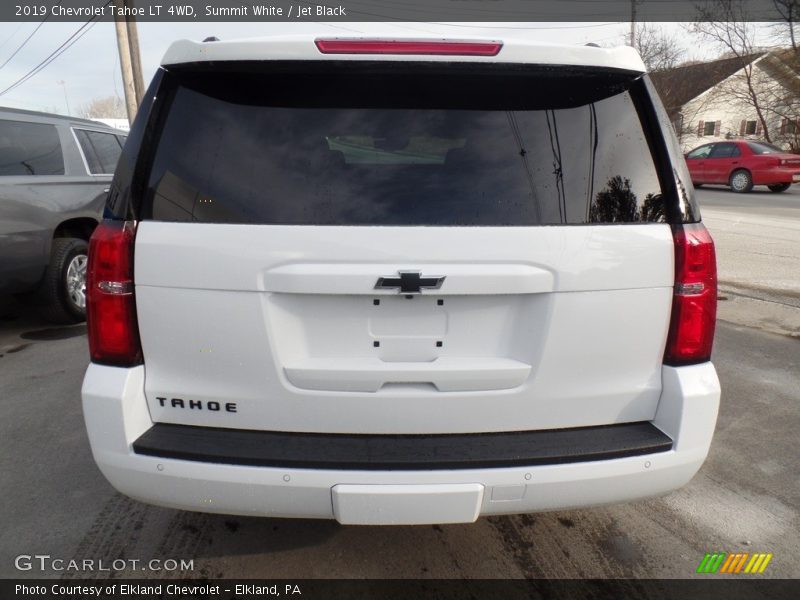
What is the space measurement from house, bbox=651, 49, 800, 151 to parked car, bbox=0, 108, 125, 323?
32.8 meters

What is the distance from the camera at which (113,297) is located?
1800 millimetres

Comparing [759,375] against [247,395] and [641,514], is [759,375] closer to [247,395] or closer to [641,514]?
[641,514]

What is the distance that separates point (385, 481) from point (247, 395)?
54 centimetres

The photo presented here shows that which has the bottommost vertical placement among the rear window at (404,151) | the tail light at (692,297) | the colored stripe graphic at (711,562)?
the colored stripe graphic at (711,562)

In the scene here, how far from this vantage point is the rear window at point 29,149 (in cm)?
487

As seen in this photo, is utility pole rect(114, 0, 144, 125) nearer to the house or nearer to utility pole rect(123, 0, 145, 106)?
utility pole rect(123, 0, 145, 106)

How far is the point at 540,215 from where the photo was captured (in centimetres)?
180

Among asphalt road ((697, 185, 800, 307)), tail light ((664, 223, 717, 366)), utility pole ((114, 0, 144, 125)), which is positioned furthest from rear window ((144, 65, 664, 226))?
utility pole ((114, 0, 144, 125))

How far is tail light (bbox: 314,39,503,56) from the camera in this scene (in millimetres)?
1749

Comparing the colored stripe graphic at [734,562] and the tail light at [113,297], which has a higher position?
the tail light at [113,297]

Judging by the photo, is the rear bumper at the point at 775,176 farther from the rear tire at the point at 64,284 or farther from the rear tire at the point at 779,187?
the rear tire at the point at 64,284

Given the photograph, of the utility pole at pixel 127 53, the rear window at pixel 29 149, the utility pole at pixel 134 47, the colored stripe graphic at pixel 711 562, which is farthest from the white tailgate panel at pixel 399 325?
the utility pole at pixel 134 47
